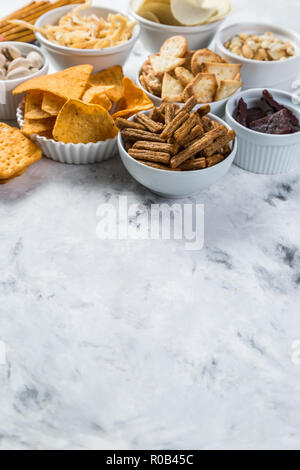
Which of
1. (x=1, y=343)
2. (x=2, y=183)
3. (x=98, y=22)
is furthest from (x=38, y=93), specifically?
(x=1, y=343)

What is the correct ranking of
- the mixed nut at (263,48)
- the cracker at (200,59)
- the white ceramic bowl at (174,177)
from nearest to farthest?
the white ceramic bowl at (174,177), the cracker at (200,59), the mixed nut at (263,48)

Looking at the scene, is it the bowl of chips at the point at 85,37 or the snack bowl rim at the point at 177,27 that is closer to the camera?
the bowl of chips at the point at 85,37

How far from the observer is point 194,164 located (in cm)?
98

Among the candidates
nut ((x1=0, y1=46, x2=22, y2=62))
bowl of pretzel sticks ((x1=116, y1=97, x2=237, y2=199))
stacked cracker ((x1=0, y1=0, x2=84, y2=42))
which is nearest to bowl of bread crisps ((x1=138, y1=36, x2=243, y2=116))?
bowl of pretzel sticks ((x1=116, y1=97, x2=237, y2=199))

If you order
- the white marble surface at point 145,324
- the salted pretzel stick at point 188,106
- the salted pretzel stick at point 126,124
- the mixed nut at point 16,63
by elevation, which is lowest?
the white marble surface at point 145,324

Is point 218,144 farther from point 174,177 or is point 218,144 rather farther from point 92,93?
point 92,93

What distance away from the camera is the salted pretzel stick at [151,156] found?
0.98 m

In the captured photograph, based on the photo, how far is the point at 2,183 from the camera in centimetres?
Answer: 110

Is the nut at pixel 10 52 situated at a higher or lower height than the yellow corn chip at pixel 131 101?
higher

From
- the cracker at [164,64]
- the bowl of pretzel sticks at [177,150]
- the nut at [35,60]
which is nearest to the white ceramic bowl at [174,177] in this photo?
the bowl of pretzel sticks at [177,150]

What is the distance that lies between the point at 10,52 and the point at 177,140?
529 millimetres

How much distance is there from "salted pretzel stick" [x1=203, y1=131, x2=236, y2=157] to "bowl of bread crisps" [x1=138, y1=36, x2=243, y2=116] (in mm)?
167

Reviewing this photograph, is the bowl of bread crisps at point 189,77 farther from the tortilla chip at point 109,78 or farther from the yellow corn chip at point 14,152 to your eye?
the yellow corn chip at point 14,152

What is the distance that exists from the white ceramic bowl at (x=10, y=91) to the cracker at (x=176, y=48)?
30 cm
